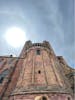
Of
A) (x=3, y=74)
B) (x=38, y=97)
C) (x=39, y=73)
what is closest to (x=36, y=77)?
(x=39, y=73)

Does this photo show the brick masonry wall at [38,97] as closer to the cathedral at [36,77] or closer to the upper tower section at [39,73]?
the cathedral at [36,77]

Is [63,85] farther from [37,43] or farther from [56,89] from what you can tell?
[37,43]

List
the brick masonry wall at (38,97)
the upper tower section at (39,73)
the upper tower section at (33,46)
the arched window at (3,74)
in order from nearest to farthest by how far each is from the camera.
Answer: the brick masonry wall at (38,97) < the upper tower section at (39,73) < the arched window at (3,74) < the upper tower section at (33,46)

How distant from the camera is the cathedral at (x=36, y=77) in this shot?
33.7m

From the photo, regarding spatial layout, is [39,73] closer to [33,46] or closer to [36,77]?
[36,77]

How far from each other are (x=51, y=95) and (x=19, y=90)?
15.4ft

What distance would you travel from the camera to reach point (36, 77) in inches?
1433

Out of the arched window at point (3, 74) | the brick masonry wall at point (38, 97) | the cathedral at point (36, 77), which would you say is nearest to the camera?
the brick masonry wall at point (38, 97)

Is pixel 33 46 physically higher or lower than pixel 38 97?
higher

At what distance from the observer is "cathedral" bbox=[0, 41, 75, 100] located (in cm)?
3369

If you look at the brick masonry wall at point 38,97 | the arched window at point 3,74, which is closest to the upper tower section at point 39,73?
the brick masonry wall at point 38,97

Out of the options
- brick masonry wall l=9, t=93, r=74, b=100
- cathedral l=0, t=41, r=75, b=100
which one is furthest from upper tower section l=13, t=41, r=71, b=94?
brick masonry wall l=9, t=93, r=74, b=100

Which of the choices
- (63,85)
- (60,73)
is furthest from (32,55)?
(63,85)

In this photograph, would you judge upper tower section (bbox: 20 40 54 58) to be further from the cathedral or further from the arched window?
the arched window
